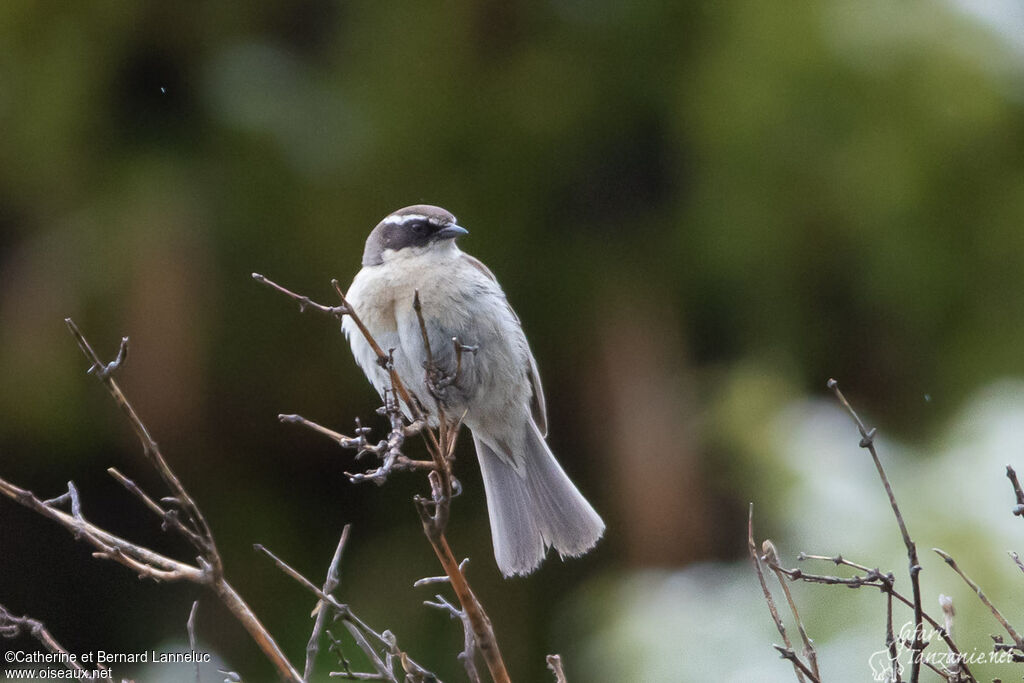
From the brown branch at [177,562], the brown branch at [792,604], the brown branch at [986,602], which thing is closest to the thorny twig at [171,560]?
the brown branch at [177,562]

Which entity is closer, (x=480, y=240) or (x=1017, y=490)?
(x=1017, y=490)

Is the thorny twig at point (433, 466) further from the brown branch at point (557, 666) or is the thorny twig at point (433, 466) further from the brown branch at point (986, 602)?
the brown branch at point (986, 602)

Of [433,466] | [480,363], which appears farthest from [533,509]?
[433,466]

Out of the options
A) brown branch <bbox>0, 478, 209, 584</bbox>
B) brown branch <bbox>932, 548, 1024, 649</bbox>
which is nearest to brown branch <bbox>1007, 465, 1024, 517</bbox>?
brown branch <bbox>932, 548, 1024, 649</bbox>

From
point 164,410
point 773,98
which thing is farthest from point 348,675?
point 773,98

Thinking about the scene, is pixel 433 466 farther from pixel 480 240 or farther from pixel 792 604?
pixel 480 240

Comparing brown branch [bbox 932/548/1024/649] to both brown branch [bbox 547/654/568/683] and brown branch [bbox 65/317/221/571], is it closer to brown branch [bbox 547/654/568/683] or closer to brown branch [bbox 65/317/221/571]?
brown branch [bbox 547/654/568/683]

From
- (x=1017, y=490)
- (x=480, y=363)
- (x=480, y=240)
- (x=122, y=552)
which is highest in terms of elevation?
(x=1017, y=490)
